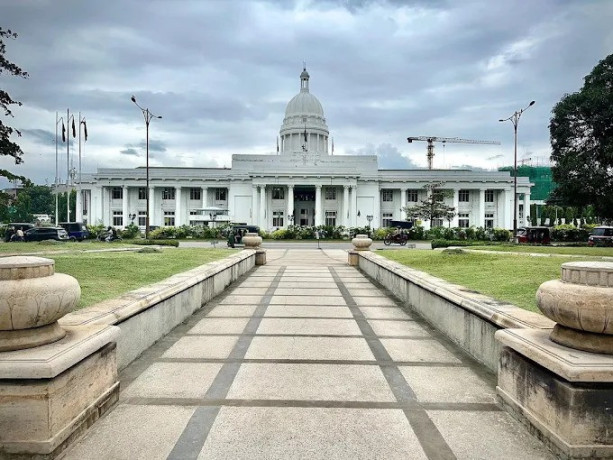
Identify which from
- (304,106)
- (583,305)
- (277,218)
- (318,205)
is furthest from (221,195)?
(583,305)

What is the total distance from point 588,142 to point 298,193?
162ft

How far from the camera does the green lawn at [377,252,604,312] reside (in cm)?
714

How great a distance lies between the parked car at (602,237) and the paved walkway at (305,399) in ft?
99.5

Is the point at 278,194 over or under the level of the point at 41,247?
over

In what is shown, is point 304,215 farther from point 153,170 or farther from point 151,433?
point 151,433

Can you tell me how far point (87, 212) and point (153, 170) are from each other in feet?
52.8

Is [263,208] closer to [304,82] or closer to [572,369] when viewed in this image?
[304,82]

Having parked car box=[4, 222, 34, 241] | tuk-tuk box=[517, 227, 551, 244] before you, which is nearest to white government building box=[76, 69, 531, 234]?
parked car box=[4, 222, 34, 241]

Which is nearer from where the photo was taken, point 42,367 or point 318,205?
point 42,367

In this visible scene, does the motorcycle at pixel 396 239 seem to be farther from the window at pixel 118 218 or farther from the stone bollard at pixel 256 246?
the window at pixel 118 218

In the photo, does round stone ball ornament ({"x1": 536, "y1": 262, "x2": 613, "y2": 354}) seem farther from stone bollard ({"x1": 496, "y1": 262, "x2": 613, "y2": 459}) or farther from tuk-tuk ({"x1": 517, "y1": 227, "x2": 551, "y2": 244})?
tuk-tuk ({"x1": 517, "y1": 227, "x2": 551, "y2": 244})

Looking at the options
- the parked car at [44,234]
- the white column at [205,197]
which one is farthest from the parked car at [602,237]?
the white column at [205,197]

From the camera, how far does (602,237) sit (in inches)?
1248

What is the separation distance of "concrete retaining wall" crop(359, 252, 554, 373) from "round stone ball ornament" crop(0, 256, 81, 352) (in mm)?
4475
